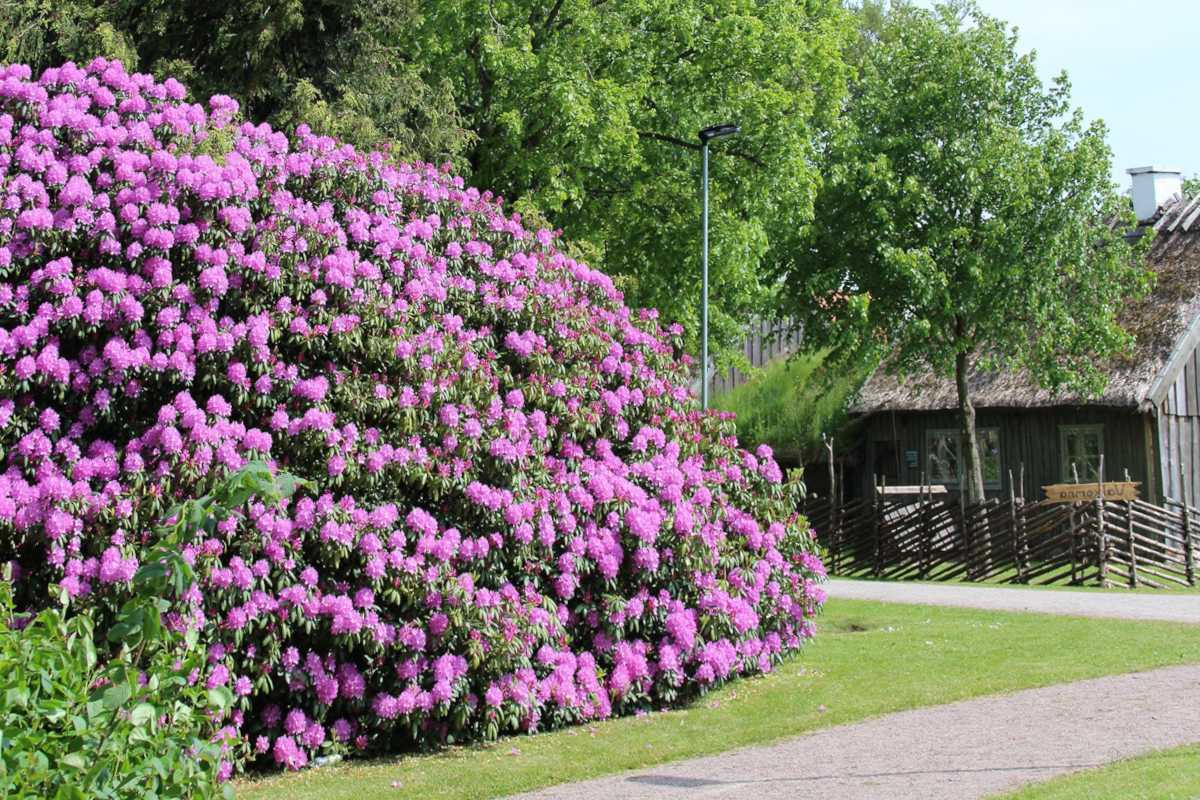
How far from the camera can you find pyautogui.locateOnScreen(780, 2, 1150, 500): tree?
88.8 feet

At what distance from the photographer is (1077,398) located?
28.0 m

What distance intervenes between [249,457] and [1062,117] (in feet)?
77.9

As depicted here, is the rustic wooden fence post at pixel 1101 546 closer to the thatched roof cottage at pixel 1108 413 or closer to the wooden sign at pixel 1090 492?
the wooden sign at pixel 1090 492

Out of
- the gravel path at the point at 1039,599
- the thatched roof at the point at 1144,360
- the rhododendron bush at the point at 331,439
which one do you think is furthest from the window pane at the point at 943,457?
the rhododendron bush at the point at 331,439

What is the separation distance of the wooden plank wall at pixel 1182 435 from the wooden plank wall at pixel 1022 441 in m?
0.46

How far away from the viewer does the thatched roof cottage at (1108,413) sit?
2780 centimetres

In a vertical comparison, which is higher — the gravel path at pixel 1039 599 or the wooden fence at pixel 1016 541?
the wooden fence at pixel 1016 541

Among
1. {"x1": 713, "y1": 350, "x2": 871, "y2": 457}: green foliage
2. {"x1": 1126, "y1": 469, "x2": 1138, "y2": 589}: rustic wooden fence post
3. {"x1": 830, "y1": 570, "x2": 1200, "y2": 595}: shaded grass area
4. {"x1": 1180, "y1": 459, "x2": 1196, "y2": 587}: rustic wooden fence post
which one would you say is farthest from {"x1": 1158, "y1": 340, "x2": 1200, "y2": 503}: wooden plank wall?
{"x1": 1126, "y1": 469, "x2": 1138, "y2": 589}: rustic wooden fence post

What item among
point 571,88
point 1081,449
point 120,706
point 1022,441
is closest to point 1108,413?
point 1081,449

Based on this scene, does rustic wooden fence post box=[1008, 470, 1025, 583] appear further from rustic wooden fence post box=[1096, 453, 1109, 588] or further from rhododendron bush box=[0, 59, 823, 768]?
rhododendron bush box=[0, 59, 823, 768]

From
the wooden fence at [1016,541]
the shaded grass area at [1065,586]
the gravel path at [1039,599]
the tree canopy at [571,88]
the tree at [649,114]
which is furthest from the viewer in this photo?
the tree at [649,114]

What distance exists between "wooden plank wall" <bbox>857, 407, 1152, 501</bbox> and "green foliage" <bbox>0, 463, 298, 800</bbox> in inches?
1058

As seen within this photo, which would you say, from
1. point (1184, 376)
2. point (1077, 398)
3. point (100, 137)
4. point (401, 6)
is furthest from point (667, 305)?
point (100, 137)

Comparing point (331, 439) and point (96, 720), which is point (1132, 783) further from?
point (96, 720)
